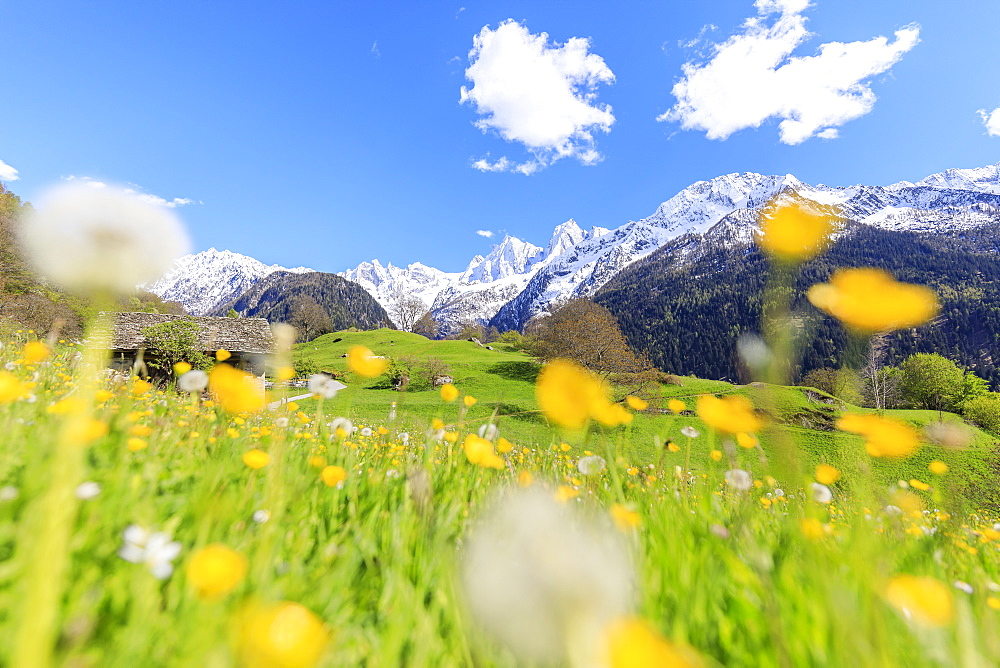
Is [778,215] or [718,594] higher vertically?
[778,215]

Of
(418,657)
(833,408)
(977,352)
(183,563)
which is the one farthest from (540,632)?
(977,352)

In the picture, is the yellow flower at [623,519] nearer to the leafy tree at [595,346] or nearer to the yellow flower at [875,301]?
the yellow flower at [875,301]

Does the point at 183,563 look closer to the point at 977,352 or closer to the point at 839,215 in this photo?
the point at 839,215

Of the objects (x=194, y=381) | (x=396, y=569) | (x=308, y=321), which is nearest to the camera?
(x=396, y=569)

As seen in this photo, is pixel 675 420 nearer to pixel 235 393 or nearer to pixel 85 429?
pixel 235 393

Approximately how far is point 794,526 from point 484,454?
3.80 feet

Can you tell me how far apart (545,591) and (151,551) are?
966mm

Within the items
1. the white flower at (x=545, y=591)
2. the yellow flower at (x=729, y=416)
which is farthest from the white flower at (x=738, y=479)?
the white flower at (x=545, y=591)

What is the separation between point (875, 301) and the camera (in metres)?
1.17

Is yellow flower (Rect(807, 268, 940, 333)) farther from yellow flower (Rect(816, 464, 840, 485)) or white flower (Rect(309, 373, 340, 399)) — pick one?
white flower (Rect(309, 373, 340, 399))

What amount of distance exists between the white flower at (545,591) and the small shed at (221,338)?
80.9ft

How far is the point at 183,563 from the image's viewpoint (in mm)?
1111

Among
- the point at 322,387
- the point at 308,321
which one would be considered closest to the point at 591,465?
the point at 322,387

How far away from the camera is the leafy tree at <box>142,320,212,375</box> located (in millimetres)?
17064
